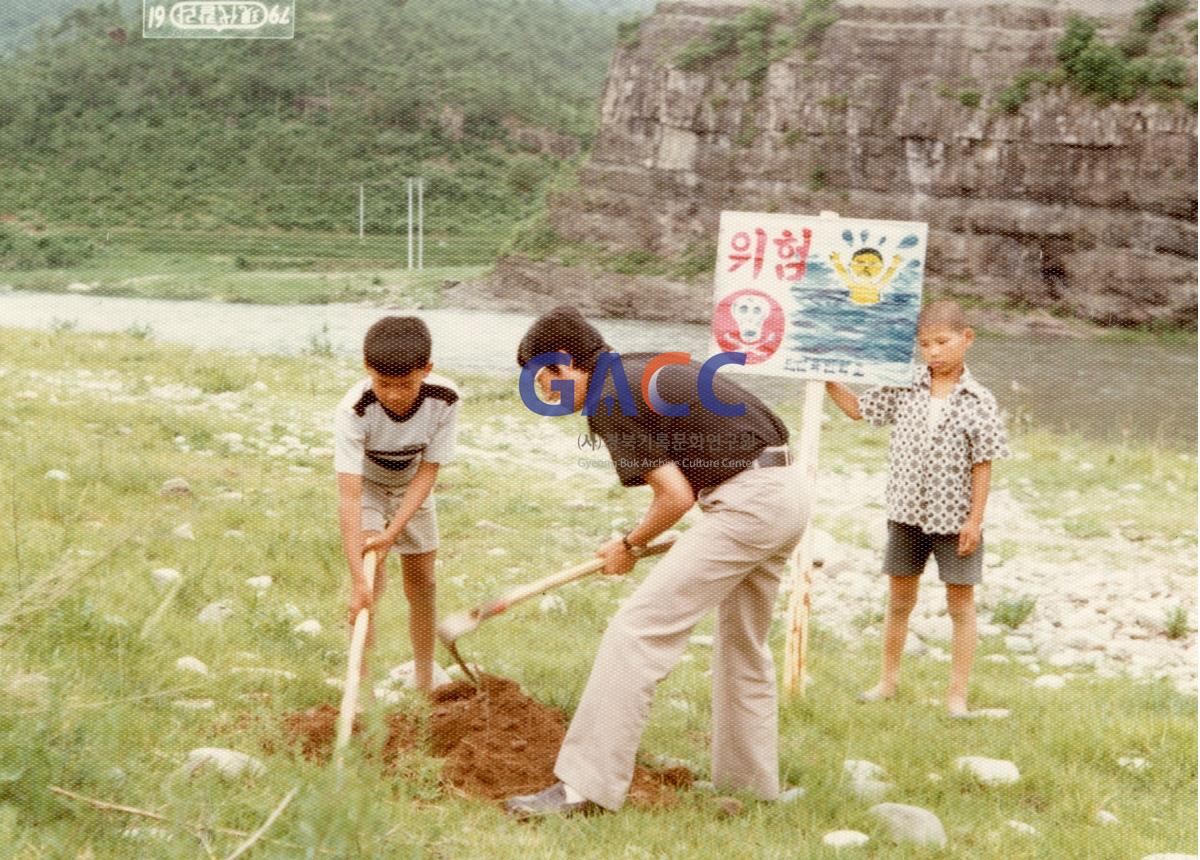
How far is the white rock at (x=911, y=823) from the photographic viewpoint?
3818mm

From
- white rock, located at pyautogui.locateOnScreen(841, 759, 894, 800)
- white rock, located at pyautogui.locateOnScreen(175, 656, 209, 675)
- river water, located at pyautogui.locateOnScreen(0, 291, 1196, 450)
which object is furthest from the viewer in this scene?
river water, located at pyautogui.locateOnScreen(0, 291, 1196, 450)

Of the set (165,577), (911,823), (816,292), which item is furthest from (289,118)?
(911,823)

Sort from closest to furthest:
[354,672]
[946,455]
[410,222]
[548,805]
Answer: [548,805]
[354,672]
[946,455]
[410,222]

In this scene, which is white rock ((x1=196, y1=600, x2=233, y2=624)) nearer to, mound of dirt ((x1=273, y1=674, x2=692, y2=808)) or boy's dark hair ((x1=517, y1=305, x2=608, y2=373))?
mound of dirt ((x1=273, y1=674, x2=692, y2=808))

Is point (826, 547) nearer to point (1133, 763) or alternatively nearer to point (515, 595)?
point (1133, 763)

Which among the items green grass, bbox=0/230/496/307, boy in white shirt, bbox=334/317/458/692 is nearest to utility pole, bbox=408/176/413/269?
green grass, bbox=0/230/496/307

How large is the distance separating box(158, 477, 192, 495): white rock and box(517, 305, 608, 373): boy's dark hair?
14.9ft

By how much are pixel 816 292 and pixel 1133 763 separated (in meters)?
2.12

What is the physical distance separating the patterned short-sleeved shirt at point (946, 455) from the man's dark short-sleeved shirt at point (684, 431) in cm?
145

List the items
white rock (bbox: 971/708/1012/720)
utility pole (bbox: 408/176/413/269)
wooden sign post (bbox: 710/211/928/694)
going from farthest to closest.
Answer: utility pole (bbox: 408/176/413/269), wooden sign post (bbox: 710/211/928/694), white rock (bbox: 971/708/1012/720)

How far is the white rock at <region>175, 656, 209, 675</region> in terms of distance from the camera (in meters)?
4.57

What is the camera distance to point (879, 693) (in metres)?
5.55

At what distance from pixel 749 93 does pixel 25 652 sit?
72.9m

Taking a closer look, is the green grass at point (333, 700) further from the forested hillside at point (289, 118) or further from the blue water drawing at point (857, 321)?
the forested hillside at point (289, 118)
